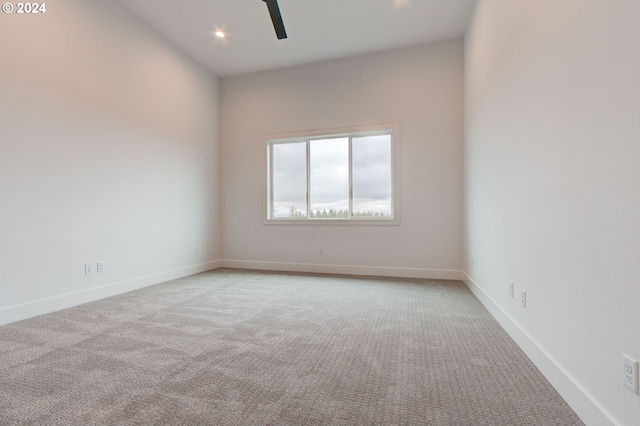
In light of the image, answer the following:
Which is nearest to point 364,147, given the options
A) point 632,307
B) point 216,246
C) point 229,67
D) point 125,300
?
point 229,67

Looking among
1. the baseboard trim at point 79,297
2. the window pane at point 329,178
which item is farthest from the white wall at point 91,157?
the window pane at point 329,178

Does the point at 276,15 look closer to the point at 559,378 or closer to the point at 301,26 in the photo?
the point at 301,26

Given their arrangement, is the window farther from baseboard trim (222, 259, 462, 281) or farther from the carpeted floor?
the carpeted floor

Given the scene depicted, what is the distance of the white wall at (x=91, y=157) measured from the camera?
2.66m

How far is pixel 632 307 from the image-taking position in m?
1.05

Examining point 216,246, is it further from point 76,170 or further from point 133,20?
point 133,20

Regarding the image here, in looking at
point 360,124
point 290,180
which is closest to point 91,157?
point 290,180

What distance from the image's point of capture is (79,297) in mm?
3129

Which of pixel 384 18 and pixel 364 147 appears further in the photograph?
pixel 364 147

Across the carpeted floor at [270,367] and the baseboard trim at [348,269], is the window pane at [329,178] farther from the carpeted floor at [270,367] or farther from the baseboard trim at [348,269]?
the carpeted floor at [270,367]

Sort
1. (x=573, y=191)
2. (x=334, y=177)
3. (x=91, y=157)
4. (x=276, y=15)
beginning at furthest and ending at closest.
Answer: (x=334, y=177), (x=91, y=157), (x=276, y=15), (x=573, y=191)

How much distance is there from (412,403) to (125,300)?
3076mm

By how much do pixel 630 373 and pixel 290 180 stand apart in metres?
4.63

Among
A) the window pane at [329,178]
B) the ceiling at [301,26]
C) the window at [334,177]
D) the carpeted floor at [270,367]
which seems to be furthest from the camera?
the window pane at [329,178]
